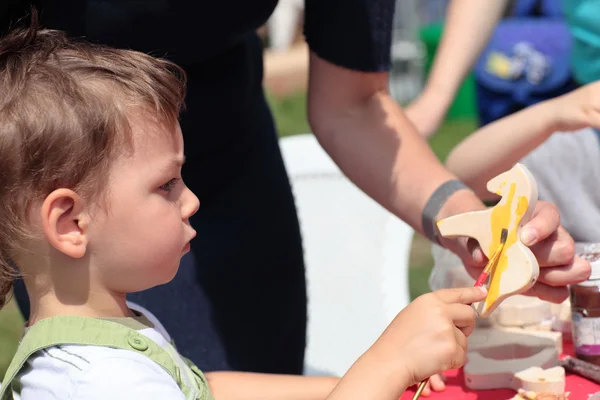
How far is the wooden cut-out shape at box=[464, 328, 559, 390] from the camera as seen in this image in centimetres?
121

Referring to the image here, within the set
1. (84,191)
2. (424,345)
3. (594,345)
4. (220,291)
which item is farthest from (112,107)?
(594,345)

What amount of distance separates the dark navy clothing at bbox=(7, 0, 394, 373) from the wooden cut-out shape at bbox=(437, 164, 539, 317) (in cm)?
38

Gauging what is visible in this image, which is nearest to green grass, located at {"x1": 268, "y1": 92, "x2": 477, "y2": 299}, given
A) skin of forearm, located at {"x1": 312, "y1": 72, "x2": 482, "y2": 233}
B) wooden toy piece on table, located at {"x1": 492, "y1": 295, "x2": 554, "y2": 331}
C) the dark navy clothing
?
the dark navy clothing

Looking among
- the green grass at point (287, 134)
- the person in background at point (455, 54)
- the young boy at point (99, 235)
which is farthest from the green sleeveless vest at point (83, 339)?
the green grass at point (287, 134)

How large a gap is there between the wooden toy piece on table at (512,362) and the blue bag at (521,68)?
2.83m

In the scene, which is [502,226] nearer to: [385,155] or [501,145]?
[385,155]

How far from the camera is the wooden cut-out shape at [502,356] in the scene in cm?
121

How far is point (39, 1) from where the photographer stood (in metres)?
1.32

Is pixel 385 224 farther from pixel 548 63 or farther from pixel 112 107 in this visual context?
pixel 548 63

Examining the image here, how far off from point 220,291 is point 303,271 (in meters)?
0.17

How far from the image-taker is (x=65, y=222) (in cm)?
103

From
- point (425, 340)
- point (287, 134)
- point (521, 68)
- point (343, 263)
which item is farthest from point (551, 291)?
point (287, 134)

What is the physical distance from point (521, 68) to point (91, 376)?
11.1 feet

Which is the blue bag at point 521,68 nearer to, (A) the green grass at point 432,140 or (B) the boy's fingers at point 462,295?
(A) the green grass at point 432,140
